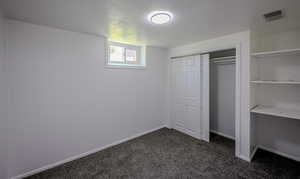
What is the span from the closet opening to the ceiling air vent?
1216 mm

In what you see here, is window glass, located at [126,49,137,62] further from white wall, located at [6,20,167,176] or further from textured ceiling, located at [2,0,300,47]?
textured ceiling, located at [2,0,300,47]

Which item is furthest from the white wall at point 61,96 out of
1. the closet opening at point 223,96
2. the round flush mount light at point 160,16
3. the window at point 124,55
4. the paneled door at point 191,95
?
the closet opening at point 223,96

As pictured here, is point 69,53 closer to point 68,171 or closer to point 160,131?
point 68,171

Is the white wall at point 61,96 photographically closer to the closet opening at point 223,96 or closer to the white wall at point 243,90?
the closet opening at point 223,96

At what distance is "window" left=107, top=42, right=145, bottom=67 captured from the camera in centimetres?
301

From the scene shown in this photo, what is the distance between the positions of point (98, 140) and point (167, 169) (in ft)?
4.82

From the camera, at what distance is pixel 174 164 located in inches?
88.2

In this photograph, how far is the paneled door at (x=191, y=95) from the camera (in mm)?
3055

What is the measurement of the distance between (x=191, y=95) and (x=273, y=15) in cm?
202

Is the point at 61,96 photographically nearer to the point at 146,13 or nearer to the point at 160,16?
the point at 146,13

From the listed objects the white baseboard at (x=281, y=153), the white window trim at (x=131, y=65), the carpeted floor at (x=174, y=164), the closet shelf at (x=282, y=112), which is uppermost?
the white window trim at (x=131, y=65)

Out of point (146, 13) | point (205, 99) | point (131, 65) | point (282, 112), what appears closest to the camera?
point (146, 13)

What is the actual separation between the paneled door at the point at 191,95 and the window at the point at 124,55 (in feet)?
3.25

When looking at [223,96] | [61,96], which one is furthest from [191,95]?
[61,96]
